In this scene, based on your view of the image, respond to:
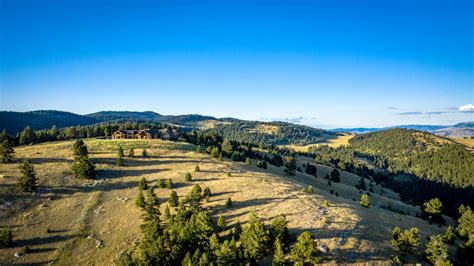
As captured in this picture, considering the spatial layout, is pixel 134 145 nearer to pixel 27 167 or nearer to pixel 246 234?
pixel 27 167

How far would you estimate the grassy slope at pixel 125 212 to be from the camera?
42.9 metres

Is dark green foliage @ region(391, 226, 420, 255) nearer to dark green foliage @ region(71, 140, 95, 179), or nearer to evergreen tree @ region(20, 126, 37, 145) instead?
dark green foliage @ region(71, 140, 95, 179)

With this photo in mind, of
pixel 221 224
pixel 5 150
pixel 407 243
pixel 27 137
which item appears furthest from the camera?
pixel 27 137

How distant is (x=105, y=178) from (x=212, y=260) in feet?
149

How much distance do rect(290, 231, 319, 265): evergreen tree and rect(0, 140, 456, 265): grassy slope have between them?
2.60 m

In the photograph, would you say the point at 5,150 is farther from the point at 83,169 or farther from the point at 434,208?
the point at 434,208

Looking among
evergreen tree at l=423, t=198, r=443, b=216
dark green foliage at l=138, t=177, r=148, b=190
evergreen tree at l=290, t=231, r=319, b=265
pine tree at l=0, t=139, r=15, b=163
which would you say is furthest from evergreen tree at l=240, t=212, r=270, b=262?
pine tree at l=0, t=139, r=15, b=163

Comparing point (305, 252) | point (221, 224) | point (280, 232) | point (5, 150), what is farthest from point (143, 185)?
point (5, 150)

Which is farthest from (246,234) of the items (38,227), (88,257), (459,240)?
(459,240)

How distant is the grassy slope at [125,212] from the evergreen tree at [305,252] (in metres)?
2.60

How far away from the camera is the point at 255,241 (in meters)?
38.2

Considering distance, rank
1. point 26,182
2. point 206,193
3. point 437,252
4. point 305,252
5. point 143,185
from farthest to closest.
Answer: point 143,185 → point 26,182 → point 206,193 → point 437,252 → point 305,252

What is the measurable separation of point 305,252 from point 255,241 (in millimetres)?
6924

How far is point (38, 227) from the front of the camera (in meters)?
50.0
